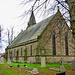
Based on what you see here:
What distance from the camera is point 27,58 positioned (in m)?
27.2

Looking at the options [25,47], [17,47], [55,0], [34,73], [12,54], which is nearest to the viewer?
[55,0]

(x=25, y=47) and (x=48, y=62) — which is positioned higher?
(x=25, y=47)

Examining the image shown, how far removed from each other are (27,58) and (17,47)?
7.64 metres

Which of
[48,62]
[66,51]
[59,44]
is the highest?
[59,44]

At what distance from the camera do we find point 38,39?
2358 centimetres

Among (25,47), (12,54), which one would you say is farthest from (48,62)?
(12,54)

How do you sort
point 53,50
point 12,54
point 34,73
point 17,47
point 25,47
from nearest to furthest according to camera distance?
point 34,73 → point 53,50 → point 25,47 → point 17,47 → point 12,54

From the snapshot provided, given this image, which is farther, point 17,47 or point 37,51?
point 17,47

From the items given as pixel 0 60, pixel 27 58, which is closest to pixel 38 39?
pixel 27 58

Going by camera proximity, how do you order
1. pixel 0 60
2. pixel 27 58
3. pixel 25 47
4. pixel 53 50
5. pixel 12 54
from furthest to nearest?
1. pixel 12 54
2. pixel 25 47
3. pixel 27 58
4. pixel 53 50
5. pixel 0 60

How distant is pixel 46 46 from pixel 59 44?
334 centimetres

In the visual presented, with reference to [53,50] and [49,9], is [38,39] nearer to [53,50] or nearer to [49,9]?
[53,50]

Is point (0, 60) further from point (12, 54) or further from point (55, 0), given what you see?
point (55, 0)

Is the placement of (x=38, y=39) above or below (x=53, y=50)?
above
